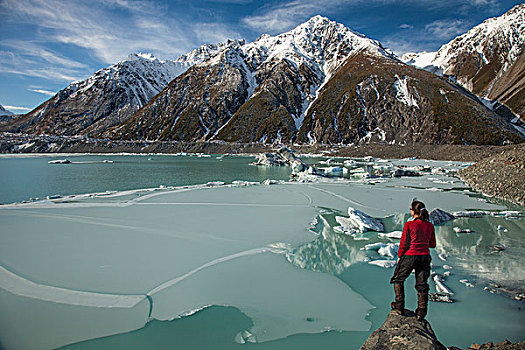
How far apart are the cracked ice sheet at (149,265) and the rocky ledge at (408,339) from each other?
1.11 metres

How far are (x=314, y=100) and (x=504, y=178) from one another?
127m

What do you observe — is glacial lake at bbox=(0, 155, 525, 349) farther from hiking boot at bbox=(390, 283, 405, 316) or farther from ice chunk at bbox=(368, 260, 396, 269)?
hiking boot at bbox=(390, 283, 405, 316)

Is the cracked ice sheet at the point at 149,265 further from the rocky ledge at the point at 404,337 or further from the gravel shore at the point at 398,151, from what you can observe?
the gravel shore at the point at 398,151

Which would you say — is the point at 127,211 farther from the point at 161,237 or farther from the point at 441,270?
the point at 441,270

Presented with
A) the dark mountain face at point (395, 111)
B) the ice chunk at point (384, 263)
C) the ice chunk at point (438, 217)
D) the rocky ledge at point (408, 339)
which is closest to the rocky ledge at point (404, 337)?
the rocky ledge at point (408, 339)

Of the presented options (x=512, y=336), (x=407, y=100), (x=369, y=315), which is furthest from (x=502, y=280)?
(x=407, y=100)

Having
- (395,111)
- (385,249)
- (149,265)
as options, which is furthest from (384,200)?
(395,111)

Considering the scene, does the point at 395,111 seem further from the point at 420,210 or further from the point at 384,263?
the point at 420,210

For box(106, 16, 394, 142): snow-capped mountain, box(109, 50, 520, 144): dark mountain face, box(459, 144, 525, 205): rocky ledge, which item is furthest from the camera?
box(106, 16, 394, 142): snow-capped mountain

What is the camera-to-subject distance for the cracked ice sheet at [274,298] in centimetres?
520

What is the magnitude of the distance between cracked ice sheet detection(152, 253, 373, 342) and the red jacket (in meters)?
1.72

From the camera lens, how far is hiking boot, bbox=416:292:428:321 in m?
4.44

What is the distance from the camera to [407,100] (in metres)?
110

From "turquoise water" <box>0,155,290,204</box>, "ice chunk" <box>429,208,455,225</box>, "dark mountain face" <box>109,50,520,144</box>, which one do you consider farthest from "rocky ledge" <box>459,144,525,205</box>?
"dark mountain face" <box>109,50,520,144</box>
